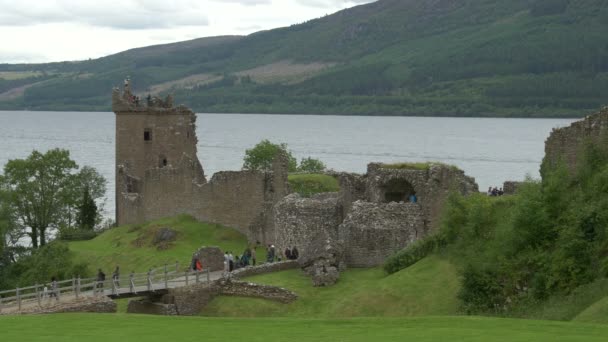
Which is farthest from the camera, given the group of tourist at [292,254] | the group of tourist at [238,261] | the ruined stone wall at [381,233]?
the group of tourist at [292,254]

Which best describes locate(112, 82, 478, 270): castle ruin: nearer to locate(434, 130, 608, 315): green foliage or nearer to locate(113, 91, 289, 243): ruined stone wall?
locate(113, 91, 289, 243): ruined stone wall

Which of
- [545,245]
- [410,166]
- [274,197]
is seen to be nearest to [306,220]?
[410,166]

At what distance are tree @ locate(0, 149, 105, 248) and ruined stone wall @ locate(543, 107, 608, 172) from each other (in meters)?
45.7

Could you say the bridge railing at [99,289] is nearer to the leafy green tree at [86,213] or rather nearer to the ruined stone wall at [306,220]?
the ruined stone wall at [306,220]

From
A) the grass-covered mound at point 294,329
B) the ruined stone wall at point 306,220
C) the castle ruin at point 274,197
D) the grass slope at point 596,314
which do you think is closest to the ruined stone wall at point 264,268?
the castle ruin at point 274,197

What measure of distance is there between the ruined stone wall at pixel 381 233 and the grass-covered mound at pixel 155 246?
876cm

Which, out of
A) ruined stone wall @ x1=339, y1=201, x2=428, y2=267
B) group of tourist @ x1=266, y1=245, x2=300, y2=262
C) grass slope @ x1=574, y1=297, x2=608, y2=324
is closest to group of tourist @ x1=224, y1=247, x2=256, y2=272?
group of tourist @ x1=266, y1=245, x2=300, y2=262

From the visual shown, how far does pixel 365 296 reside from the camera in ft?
116

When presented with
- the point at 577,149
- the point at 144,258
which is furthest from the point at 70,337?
the point at 144,258

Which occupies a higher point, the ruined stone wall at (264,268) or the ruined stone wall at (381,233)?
the ruined stone wall at (381,233)

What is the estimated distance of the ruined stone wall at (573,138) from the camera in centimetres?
3278

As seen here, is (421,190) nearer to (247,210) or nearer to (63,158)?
(247,210)

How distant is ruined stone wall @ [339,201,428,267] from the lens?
4088 centimetres

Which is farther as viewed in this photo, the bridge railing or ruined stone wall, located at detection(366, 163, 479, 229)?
ruined stone wall, located at detection(366, 163, 479, 229)
